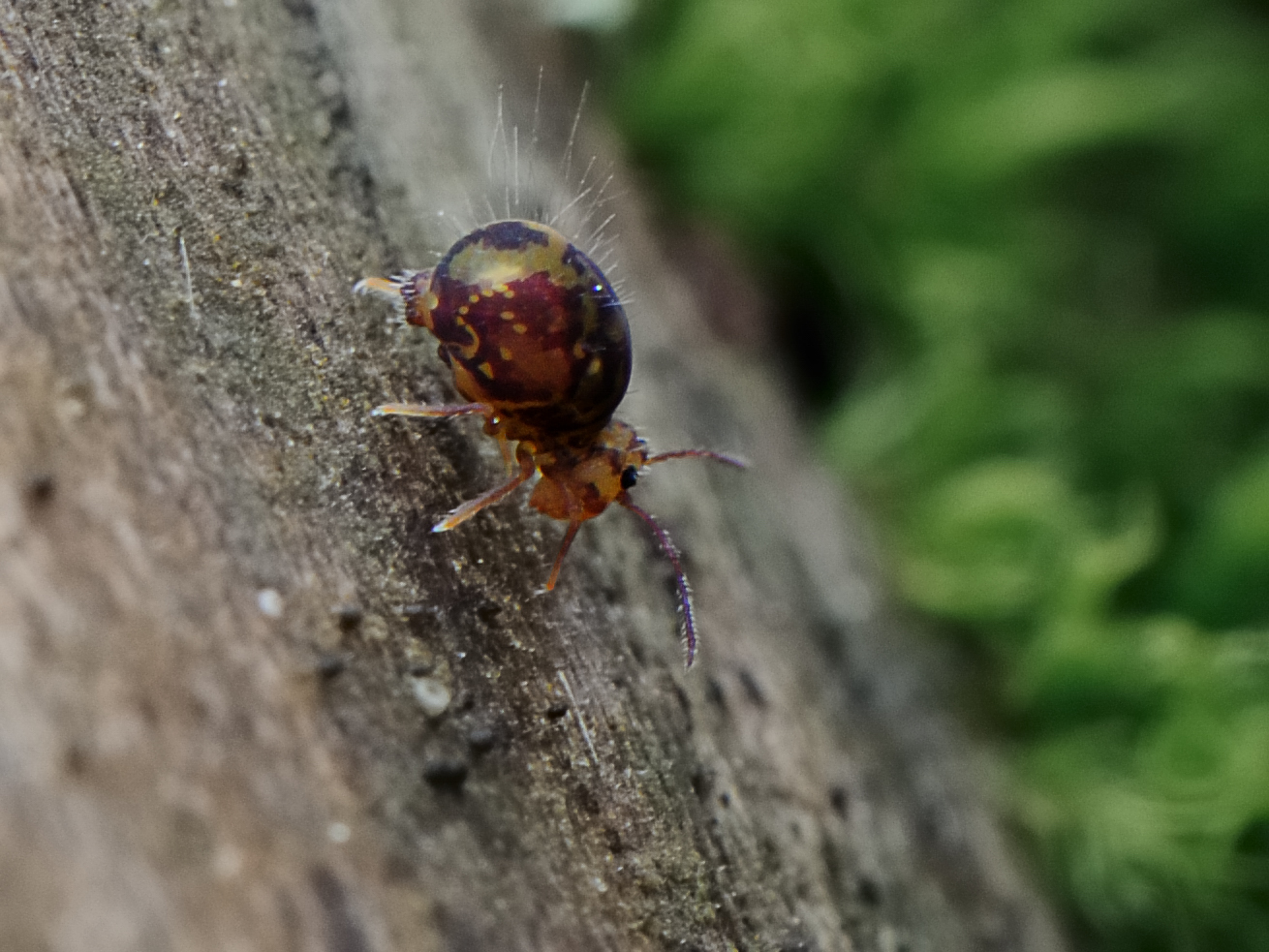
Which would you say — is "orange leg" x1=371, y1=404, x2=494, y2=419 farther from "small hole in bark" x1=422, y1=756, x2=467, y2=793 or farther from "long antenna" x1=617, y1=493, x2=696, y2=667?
"small hole in bark" x1=422, y1=756, x2=467, y2=793

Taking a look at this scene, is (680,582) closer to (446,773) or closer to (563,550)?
(563,550)

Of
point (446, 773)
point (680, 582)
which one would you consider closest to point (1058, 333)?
point (680, 582)

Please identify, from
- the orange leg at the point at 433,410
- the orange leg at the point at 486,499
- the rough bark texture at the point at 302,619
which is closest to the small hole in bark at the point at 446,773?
the rough bark texture at the point at 302,619

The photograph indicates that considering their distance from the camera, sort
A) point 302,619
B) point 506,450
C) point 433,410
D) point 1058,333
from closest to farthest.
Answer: point 302,619
point 433,410
point 506,450
point 1058,333

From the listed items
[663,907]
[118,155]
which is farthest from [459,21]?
[663,907]

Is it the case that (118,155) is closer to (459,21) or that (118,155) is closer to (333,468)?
(333,468)

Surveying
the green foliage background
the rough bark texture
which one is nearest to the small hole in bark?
the rough bark texture

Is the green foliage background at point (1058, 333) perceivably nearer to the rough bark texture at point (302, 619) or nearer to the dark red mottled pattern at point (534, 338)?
the rough bark texture at point (302, 619)
